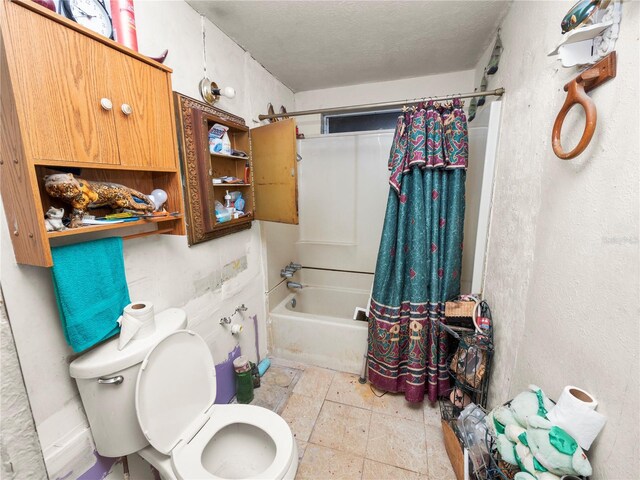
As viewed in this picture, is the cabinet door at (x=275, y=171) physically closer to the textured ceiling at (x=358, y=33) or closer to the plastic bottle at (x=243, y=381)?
the textured ceiling at (x=358, y=33)

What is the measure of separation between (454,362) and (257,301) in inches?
54.4

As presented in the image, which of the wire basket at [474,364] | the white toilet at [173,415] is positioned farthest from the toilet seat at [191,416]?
the wire basket at [474,364]

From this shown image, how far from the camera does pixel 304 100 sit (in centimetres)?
257

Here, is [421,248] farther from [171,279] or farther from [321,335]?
[171,279]

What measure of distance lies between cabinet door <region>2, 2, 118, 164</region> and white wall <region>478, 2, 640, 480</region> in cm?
144

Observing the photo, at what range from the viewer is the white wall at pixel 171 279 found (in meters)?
0.84

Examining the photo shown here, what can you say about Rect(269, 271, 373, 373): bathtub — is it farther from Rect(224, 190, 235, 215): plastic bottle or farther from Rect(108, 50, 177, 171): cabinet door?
Rect(108, 50, 177, 171): cabinet door

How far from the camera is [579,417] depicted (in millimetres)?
719

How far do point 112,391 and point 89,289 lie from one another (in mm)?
377

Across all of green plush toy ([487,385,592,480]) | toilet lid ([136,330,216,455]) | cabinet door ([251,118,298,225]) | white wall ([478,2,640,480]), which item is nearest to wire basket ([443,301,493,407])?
white wall ([478,2,640,480])

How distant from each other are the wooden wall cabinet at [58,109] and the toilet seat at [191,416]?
56 centimetres

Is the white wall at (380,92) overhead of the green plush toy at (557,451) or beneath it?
overhead

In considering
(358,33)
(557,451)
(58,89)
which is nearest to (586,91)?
(557,451)

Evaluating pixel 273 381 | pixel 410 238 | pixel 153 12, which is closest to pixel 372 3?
pixel 153 12
